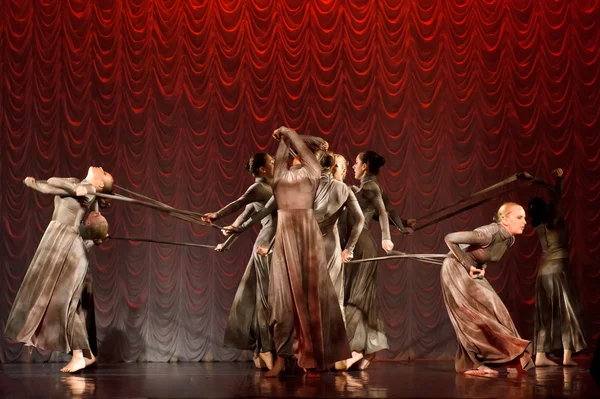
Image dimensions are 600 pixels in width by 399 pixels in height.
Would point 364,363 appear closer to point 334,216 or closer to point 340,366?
point 340,366

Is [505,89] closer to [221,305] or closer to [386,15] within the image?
[386,15]

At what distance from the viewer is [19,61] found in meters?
9.72

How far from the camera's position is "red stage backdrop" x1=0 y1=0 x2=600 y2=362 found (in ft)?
31.2

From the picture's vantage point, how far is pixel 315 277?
19.3 feet

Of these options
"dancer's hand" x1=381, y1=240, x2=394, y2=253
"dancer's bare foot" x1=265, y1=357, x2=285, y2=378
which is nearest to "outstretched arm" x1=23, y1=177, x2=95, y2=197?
"dancer's bare foot" x1=265, y1=357, x2=285, y2=378

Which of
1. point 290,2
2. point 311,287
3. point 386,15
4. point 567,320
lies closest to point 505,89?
point 386,15

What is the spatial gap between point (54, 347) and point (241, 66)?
4.37 metres

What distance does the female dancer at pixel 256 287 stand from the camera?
716 centimetres

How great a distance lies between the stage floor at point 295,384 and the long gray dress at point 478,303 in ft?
0.69

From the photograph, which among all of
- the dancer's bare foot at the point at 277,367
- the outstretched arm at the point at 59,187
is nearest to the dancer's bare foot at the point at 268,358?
the dancer's bare foot at the point at 277,367

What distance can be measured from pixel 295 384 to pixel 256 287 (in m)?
2.02

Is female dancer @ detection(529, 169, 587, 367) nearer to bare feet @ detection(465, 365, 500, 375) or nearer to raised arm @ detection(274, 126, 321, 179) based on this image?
bare feet @ detection(465, 365, 500, 375)

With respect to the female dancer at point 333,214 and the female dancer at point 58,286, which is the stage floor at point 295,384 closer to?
the female dancer at point 58,286

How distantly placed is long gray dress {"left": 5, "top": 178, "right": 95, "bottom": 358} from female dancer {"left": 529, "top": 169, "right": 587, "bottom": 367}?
13.2 ft
